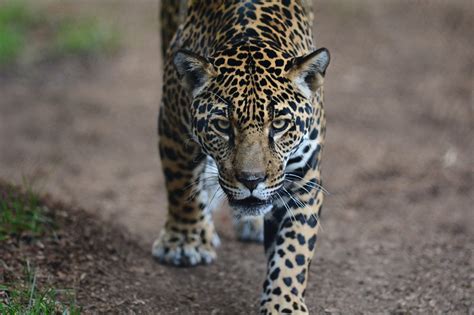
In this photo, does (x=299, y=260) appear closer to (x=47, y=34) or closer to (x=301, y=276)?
(x=301, y=276)

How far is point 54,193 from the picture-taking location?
10.1 meters

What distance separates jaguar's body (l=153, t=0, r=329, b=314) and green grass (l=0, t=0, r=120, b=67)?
7594 mm

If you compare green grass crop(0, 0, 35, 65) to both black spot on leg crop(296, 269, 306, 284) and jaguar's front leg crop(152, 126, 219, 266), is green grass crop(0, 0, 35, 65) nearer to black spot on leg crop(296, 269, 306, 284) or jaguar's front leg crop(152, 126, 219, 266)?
jaguar's front leg crop(152, 126, 219, 266)

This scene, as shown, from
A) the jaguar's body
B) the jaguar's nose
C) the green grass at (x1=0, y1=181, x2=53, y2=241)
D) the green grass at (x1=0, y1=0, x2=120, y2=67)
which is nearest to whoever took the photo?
the jaguar's nose

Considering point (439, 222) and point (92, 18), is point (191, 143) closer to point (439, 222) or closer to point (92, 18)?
point (439, 222)

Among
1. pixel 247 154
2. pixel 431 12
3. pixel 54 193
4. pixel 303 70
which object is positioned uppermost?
pixel 431 12

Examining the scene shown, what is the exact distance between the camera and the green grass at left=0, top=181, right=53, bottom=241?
733cm

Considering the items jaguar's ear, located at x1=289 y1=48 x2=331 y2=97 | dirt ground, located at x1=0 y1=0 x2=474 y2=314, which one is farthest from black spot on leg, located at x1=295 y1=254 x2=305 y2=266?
jaguar's ear, located at x1=289 y1=48 x2=331 y2=97

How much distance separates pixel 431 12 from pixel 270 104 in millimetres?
10713

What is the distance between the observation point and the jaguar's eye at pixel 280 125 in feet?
19.7

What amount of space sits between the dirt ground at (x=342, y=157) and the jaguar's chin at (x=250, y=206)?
4.02ft

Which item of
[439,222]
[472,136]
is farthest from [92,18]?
[439,222]

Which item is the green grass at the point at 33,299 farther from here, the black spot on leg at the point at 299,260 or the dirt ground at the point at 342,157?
the black spot on leg at the point at 299,260

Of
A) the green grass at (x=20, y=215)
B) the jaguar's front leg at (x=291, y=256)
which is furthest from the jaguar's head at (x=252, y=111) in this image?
the green grass at (x=20, y=215)
